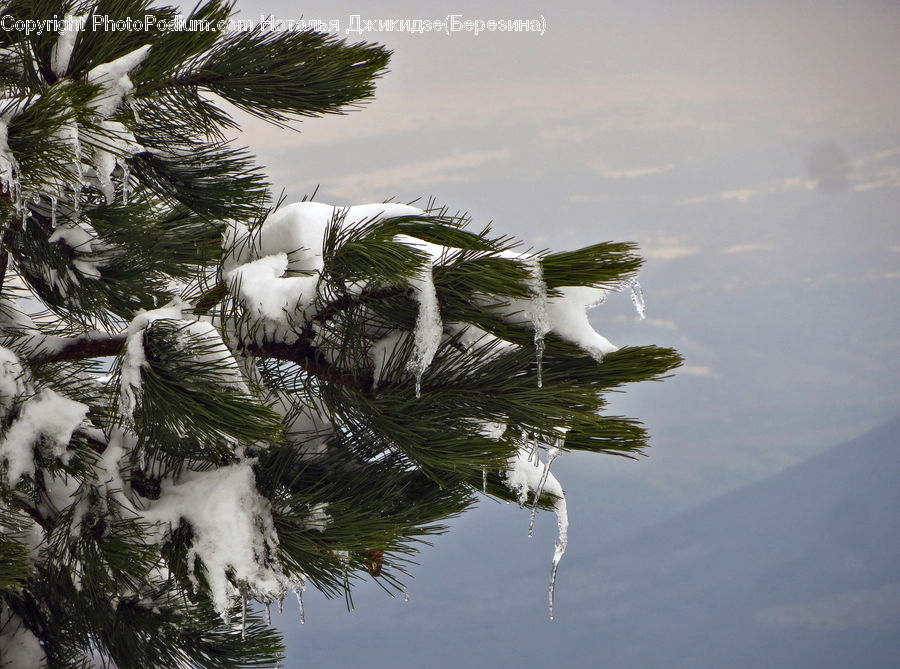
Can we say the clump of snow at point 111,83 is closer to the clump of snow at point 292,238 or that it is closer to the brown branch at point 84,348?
the clump of snow at point 292,238

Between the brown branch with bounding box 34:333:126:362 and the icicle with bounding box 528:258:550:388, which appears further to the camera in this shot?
the brown branch with bounding box 34:333:126:362

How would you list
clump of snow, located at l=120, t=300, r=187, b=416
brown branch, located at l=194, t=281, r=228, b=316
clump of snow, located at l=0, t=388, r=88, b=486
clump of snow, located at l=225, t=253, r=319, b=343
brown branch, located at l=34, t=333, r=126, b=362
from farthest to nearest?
brown branch, located at l=34, t=333, r=126, b=362 < brown branch, located at l=194, t=281, r=228, b=316 < clump of snow, located at l=0, t=388, r=88, b=486 < clump of snow, located at l=225, t=253, r=319, b=343 < clump of snow, located at l=120, t=300, r=187, b=416

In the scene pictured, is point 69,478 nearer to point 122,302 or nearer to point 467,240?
point 122,302

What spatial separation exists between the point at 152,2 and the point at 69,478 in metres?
1.43

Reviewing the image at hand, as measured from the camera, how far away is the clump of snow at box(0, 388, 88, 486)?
72.6 inches

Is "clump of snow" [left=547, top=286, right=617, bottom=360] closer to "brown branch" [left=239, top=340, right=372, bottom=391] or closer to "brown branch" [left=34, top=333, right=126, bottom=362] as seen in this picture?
"brown branch" [left=239, top=340, right=372, bottom=391]

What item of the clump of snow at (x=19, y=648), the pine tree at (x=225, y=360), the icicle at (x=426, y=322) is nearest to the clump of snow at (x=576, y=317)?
the pine tree at (x=225, y=360)

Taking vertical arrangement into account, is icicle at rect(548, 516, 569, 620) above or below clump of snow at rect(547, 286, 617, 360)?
below

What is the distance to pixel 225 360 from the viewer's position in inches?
64.2

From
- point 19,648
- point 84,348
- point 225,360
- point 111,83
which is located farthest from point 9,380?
point 19,648

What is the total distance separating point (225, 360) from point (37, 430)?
62cm

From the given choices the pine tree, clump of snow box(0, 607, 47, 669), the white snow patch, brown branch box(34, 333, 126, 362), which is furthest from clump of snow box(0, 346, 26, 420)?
clump of snow box(0, 607, 47, 669)

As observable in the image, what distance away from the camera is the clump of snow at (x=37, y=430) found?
72.6 inches

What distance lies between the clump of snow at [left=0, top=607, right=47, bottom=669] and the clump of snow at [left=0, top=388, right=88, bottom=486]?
0.90 meters
